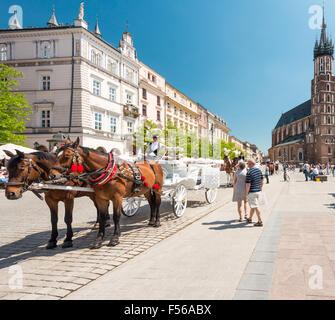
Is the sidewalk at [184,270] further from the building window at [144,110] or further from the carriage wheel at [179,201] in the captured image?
the building window at [144,110]

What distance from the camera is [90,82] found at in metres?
28.2

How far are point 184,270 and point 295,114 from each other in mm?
126301

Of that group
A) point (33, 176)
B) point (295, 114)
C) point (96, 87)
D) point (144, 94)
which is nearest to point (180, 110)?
point (144, 94)

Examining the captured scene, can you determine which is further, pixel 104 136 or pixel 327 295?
pixel 104 136

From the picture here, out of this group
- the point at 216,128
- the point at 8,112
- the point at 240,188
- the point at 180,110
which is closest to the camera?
the point at 240,188

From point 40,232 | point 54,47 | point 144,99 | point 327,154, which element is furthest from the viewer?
point 327,154

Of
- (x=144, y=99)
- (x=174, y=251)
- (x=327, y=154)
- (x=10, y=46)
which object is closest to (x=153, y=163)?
(x=174, y=251)

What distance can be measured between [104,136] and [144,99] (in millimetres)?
12955

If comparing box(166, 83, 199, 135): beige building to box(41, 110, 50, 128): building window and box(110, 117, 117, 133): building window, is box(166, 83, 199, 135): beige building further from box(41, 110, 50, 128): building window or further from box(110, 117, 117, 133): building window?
box(41, 110, 50, 128): building window

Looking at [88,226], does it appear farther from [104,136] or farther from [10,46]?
[10,46]

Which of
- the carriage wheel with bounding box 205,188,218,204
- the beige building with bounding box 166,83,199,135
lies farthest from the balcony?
the carriage wheel with bounding box 205,188,218,204

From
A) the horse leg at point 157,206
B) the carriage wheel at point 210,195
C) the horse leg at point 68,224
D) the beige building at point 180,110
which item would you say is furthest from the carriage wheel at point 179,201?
the beige building at point 180,110

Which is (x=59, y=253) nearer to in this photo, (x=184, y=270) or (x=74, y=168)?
(x=74, y=168)

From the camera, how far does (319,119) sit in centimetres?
8962
